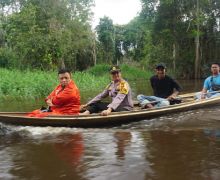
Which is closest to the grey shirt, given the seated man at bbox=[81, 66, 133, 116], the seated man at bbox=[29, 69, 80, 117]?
the seated man at bbox=[81, 66, 133, 116]

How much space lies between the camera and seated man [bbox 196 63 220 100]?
28.9ft

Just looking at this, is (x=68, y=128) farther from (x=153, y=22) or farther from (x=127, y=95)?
(x=153, y=22)

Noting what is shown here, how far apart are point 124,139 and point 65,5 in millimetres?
19466

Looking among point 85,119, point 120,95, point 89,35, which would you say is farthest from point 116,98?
point 89,35

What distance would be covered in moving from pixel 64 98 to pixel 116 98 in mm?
978

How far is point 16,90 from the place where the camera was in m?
12.5

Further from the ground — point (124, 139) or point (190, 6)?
point (190, 6)

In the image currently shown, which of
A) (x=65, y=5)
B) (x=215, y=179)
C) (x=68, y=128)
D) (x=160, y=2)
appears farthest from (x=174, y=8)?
(x=215, y=179)

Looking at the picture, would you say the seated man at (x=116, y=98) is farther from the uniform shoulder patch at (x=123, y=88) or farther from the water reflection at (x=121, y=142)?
the water reflection at (x=121, y=142)

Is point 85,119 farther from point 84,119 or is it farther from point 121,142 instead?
point 121,142

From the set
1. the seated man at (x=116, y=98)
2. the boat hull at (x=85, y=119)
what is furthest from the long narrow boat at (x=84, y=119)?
the seated man at (x=116, y=98)

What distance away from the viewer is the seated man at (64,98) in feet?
21.9

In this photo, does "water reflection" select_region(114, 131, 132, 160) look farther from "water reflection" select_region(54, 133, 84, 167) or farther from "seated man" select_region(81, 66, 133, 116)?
"seated man" select_region(81, 66, 133, 116)

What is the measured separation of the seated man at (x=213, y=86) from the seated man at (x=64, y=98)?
3.39 m
